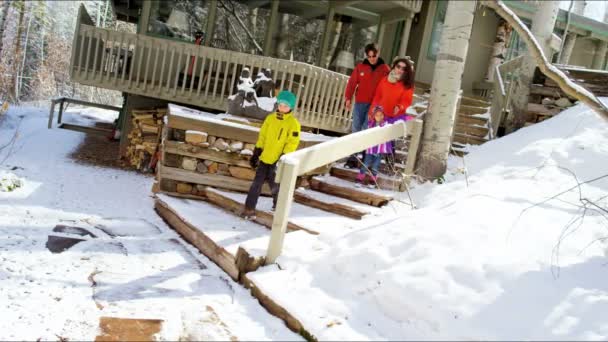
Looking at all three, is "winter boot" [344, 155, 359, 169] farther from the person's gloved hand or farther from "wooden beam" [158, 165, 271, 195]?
the person's gloved hand

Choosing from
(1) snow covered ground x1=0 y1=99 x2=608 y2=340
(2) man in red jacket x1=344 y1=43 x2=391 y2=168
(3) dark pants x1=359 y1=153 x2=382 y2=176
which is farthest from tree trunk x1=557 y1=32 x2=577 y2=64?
(3) dark pants x1=359 y1=153 x2=382 y2=176

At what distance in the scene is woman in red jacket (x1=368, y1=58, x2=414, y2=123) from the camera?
573cm

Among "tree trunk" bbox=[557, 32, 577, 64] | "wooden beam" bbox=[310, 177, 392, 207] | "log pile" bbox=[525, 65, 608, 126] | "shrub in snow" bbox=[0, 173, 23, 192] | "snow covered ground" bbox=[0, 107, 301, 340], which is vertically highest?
"tree trunk" bbox=[557, 32, 577, 64]

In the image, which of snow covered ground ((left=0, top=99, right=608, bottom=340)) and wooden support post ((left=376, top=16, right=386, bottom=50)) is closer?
snow covered ground ((left=0, top=99, right=608, bottom=340))

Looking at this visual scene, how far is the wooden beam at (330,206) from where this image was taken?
15.8ft

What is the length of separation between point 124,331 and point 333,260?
1.48m

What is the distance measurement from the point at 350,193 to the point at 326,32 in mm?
7798

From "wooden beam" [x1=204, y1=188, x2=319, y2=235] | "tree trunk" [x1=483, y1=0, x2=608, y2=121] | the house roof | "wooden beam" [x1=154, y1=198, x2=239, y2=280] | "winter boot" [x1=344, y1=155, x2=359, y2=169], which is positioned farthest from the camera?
the house roof

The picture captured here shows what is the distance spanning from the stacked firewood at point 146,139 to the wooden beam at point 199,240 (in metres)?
3.49

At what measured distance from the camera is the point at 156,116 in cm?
923

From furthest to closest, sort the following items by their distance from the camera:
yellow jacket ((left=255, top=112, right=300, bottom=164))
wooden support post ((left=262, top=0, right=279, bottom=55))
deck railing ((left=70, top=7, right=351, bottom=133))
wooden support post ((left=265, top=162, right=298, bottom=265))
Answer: wooden support post ((left=262, top=0, right=279, bottom=55)) → deck railing ((left=70, top=7, right=351, bottom=133)) → yellow jacket ((left=255, top=112, right=300, bottom=164)) → wooden support post ((left=265, top=162, right=298, bottom=265))

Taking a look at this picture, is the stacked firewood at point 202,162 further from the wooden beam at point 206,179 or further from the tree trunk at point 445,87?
the tree trunk at point 445,87

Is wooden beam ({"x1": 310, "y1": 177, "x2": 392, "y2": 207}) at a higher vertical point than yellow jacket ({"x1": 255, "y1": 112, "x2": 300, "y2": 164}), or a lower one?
lower

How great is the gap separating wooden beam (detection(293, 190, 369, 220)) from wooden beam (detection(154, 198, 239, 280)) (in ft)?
4.75
